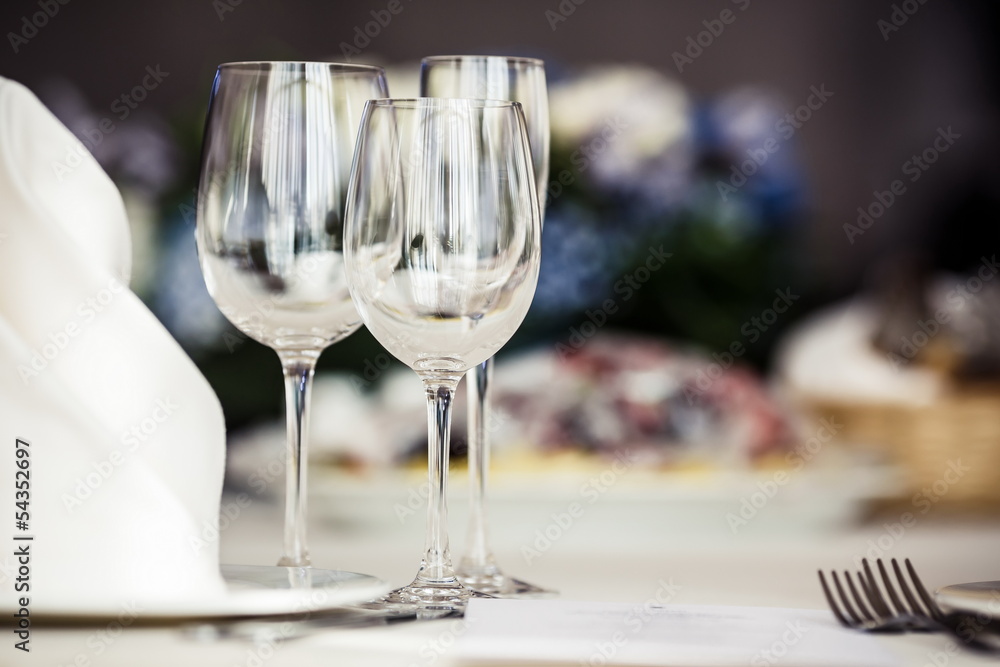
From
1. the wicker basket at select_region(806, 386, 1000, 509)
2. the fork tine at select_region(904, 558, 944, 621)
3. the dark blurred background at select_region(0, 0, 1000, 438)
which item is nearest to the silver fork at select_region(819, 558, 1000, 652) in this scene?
the fork tine at select_region(904, 558, 944, 621)

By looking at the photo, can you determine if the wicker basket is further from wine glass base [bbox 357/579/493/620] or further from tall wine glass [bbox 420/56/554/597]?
wine glass base [bbox 357/579/493/620]

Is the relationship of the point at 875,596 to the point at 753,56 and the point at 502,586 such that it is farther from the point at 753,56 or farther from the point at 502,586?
the point at 753,56

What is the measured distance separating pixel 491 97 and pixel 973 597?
1.19ft

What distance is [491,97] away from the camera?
677 millimetres

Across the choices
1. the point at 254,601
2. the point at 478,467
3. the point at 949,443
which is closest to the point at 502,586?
the point at 478,467

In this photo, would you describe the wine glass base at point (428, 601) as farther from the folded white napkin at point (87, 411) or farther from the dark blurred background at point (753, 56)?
the dark blurred background at point (753, 56)

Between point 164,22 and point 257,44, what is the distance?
27 cm

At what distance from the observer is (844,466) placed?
0.98 metres

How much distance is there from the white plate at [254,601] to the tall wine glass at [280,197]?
4cm

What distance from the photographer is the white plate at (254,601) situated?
50 cm

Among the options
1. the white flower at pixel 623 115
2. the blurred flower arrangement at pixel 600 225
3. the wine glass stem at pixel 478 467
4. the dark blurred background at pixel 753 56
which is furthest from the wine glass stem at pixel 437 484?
the dark blurred background at pixel 753 56

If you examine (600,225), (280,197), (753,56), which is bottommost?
(280,197)

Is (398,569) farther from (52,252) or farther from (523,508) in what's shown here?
(52,252)

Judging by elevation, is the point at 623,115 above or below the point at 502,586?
above
